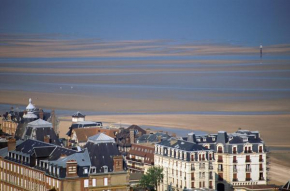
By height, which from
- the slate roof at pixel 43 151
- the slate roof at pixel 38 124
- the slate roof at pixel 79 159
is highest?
the slate roof at pixel 38 124

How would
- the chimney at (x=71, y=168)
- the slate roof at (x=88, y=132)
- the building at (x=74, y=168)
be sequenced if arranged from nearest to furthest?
1. the chimney at (x=71, y=168)
2. the building at (x=74, y=168)
3. the slate roof at (x=88, y=132)

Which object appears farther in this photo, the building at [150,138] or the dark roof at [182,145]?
the building at [150,138]

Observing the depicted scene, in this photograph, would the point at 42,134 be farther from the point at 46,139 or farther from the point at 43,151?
the point at 43,151

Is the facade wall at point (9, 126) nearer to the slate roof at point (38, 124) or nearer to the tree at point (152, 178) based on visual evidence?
the slate roof at point (38, 124)

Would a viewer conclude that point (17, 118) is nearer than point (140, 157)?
No

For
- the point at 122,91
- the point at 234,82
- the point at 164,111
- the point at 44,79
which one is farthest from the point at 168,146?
the point at 44,79

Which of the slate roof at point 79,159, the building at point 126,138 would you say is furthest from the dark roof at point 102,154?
the building at point 126,138

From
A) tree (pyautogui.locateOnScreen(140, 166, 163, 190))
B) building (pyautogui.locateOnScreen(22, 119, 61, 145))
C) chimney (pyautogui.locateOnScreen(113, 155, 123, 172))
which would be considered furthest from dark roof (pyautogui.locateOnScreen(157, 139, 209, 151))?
chimney (pyautogui.locateOnScreen(113, 155, 123, 172))

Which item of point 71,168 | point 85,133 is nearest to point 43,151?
point 71,168
